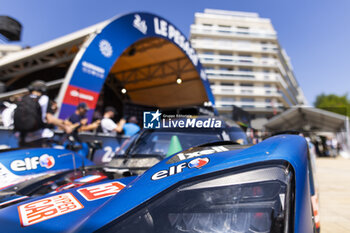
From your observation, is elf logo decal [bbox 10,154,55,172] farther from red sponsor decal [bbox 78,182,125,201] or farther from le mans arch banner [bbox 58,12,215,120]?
le mans arch banner [bbox 58,12,215,120]

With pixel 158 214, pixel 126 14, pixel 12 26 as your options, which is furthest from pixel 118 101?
pixel 158 214

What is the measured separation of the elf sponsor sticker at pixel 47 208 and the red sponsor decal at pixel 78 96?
442 cm

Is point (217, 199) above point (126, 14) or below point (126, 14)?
below

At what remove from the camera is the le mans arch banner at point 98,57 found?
5363 millimetres

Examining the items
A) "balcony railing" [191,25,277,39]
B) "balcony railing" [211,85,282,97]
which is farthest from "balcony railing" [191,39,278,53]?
"balcony railing" [211,85,282,97]

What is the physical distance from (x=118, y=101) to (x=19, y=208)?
1190cm

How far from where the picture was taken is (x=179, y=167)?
1078 mm

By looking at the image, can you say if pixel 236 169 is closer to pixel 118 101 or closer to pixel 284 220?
pixel 284 220

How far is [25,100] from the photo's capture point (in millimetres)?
3576

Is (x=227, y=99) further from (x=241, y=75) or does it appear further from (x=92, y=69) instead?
(x=92, y=69)

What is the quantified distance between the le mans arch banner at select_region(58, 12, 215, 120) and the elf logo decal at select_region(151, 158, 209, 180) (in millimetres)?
4696

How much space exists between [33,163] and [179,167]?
5.92 ft

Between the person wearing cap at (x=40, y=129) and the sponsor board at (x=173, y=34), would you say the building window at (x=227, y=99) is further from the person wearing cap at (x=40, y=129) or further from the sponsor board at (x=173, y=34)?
the person wearing cap at (x=40, y=129)

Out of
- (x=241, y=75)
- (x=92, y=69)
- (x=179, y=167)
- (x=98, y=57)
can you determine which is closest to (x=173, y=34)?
(x=98, y=57)
